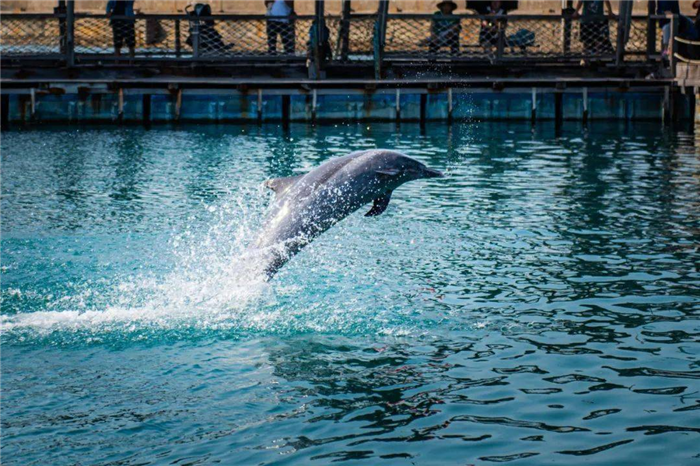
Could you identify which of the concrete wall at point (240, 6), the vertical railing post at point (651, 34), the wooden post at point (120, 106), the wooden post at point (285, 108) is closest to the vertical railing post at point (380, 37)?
the wooden post at point (285, 108)

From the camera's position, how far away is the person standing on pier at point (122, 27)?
30.0 m

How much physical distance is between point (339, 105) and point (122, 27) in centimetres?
678

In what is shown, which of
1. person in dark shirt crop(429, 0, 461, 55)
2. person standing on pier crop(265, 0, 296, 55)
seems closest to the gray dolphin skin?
person in dark shirt crop(429, 0, 461, 55)

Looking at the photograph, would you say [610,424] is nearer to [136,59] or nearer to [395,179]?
[395,179]

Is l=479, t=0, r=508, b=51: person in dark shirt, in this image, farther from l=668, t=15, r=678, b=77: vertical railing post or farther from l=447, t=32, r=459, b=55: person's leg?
l=668, t=15, r=678, b=77: vertical railing post

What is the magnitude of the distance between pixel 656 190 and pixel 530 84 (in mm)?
13027

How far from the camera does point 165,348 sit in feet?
30.7

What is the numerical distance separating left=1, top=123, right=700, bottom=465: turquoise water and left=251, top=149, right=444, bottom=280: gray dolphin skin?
899mm

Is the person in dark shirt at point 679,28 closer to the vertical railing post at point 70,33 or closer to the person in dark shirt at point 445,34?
the person in dark shirt at point 445,34

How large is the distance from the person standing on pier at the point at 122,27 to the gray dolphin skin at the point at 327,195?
21480mm

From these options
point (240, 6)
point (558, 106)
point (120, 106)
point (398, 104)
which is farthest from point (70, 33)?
point (240, 6)

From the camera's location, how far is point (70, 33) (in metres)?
29.5

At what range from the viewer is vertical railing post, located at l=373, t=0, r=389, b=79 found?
97.1 feet

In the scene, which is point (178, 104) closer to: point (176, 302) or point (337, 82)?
point (337, 82)
